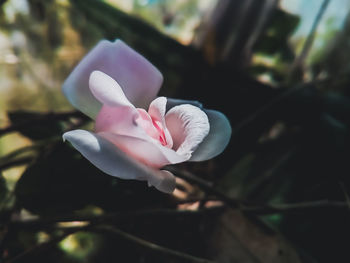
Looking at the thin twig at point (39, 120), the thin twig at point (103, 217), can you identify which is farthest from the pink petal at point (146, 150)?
the thin twig at point (39, 120)

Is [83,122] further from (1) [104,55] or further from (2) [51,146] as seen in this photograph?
(1) [104,55]

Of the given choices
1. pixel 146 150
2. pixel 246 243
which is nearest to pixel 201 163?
pixel 246 243

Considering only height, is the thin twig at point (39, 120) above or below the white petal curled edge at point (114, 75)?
below

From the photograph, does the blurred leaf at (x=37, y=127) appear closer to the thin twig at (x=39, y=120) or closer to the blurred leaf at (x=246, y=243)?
the thin twig at (x=39, y=120)

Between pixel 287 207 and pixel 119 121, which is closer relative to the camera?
pixel 119 121

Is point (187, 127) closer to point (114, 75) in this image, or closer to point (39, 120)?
point (114, 75)

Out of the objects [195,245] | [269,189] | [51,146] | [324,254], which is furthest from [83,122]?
[324,254]
